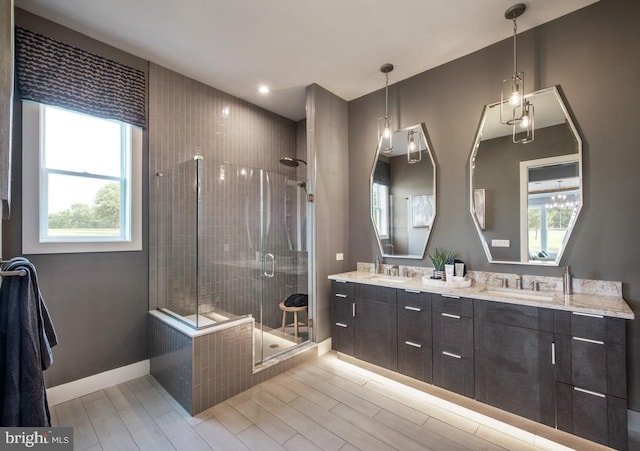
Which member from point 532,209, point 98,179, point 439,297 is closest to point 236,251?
point 98,179

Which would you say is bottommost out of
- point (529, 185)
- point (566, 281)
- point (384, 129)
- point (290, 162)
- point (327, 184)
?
point (566, 281)

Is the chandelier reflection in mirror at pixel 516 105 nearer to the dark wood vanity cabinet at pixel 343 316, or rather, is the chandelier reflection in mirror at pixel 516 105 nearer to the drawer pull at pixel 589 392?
the drawer pull at pixel 589 392

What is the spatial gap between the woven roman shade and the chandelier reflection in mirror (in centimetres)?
339

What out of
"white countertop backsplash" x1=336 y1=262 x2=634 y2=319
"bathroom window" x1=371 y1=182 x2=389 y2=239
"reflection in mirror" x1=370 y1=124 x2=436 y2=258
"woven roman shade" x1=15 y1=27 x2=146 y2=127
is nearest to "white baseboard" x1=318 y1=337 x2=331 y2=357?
"white countertop backsplash" x1=336 y1=262 x2=634 y2=319

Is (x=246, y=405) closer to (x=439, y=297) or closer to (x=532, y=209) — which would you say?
(x=439, y=297)

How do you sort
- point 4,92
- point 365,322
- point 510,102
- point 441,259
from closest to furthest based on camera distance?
point 4,92
point 510,102
point 441,259
point 365,322

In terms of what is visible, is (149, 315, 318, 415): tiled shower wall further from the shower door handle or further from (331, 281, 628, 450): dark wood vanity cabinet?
(331, 281, 628, 450): dark wood vanity cabinet

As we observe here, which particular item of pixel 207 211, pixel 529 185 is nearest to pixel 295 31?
pixel 207 211

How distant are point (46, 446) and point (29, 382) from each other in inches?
23.5

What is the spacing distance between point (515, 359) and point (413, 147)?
220 centimetres

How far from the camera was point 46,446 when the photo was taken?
153 centimetres

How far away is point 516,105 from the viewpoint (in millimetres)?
2301

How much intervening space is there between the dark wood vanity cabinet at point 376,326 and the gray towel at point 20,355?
2.42 m

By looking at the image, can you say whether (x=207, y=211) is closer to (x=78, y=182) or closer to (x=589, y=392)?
(x=78, y=182)
